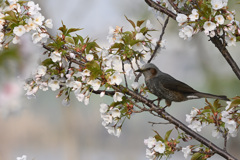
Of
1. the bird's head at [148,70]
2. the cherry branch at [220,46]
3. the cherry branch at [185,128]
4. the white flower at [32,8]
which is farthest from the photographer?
the bird's head at [148,70]

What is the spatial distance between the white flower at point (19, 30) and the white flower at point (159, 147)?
3.96 feet

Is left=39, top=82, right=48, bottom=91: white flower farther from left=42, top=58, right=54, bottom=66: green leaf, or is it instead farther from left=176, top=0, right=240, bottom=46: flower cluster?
left=176, top=0, right=240, bottom=46: flower cluster

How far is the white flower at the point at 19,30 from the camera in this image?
2.21 m

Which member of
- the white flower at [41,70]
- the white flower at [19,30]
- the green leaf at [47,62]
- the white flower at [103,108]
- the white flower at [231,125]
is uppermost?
the white flower at [19,30]

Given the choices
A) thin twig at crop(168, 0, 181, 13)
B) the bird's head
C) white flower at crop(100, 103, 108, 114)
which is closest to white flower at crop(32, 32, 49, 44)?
white flower at crop(100, 103, 108, 114)

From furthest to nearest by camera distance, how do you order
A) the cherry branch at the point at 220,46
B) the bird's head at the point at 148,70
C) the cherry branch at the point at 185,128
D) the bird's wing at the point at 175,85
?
the bird's wing at the point at 175,85
the bird's head at the point at 148,70
the cherry branch at the point at 220,46
the cherry branch at the point at 185,128

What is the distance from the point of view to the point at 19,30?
7.32 ft

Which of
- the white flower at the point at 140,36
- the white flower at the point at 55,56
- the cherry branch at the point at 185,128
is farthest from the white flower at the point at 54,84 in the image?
the white flower at the point at 140,36

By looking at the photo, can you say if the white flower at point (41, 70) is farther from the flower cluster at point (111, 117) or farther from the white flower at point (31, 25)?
the flower cluster at point (111, 117)

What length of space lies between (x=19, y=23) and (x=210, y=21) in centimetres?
129

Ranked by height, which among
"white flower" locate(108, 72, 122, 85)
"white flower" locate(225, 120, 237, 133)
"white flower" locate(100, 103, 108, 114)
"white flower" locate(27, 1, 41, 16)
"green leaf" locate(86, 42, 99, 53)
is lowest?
"white flower" locate(225, 120, 237, 133)

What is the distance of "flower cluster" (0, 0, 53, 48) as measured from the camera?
88.1 inches

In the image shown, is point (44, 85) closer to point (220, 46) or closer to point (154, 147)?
point (154, 147)

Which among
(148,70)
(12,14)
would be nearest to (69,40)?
(12,14)
